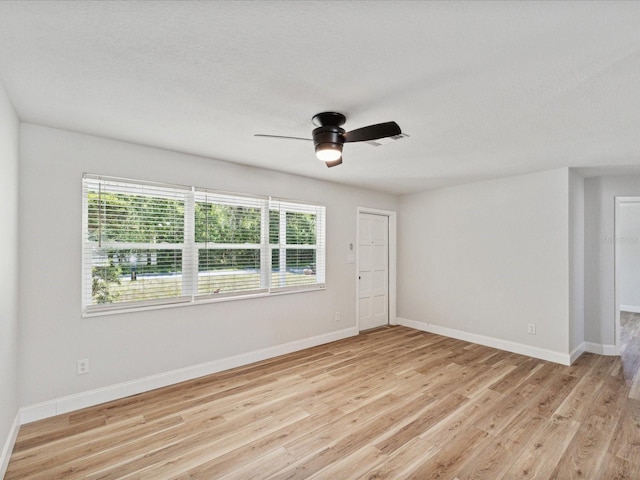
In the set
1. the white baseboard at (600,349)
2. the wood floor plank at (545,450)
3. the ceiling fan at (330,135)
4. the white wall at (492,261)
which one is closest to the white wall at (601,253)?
the white baseboard at (600,349)

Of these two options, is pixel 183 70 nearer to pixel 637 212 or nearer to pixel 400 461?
pixel 400 461

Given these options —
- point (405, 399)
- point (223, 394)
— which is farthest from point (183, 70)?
point (405, 399)

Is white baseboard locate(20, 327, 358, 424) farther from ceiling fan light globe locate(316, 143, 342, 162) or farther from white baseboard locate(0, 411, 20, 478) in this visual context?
ceiling fan light globe locate(316, 143, 342, 162)

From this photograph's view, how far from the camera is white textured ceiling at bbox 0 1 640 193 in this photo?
1.36 m

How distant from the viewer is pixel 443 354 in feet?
13.8

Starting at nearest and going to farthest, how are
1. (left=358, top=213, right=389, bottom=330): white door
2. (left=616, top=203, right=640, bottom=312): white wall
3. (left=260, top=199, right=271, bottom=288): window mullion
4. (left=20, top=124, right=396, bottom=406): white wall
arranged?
(left=20, top=124, right=396, bottom=406): white wall, (left=260, top=199, right=271, bottom=288): window mullion, (left=358, top=213, right=389, bottom=330): white door, (left=616, top=203, right=640, bottom=312): white wall

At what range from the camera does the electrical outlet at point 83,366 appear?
2.76m

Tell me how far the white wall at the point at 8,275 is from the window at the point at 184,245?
50 cm

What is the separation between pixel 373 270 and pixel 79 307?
4.15 meters

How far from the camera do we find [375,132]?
2086 mm

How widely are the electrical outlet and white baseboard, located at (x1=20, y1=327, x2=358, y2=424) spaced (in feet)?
0.61

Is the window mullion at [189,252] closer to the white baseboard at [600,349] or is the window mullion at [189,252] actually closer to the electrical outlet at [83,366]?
the electrical outlet at [83,366]

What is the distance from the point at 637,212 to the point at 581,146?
5267mm

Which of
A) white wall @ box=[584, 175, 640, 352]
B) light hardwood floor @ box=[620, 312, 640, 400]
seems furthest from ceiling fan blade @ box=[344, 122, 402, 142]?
white wall @ box=[584, 175, 640, 352]
